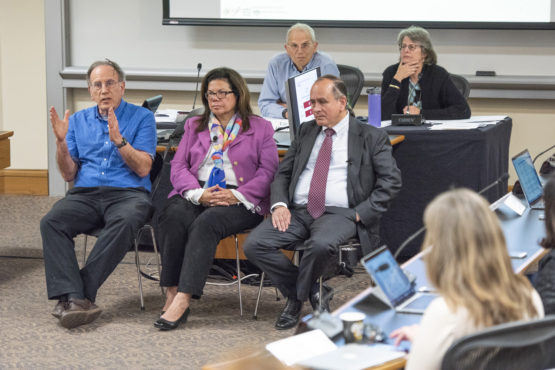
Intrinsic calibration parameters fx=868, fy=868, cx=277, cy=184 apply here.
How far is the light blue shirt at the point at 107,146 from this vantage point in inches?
168

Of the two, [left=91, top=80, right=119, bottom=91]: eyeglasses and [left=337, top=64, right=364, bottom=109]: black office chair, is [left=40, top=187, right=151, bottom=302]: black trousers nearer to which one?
[left=91, top=80, right=119, bottom=91]: eyeglasses

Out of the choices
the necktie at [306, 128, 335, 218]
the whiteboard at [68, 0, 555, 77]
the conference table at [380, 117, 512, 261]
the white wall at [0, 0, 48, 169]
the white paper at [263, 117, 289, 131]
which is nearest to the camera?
the necktie at [306, 128, 335, 218]

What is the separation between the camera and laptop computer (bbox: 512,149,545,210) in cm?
366

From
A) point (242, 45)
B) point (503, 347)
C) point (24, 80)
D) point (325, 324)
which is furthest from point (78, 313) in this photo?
point (24, 80)

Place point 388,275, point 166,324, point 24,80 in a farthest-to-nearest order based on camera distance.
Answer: point 24,80 < point 166,324 < point 388,275

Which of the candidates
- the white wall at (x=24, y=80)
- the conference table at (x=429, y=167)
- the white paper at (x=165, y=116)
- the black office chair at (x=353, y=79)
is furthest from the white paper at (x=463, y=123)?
the white wall at (x=24, y=80)

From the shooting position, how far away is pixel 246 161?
4148 millimetres

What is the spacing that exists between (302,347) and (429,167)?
2.78 meters

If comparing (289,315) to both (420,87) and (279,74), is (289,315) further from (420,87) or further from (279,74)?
(279,74)

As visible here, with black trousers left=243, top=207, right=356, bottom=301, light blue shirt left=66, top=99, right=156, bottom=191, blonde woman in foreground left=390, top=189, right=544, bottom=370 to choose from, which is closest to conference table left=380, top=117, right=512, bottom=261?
black trousers left=243, top=207, right=356, bottom=301

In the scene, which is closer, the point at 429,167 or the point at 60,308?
the point at 60,308

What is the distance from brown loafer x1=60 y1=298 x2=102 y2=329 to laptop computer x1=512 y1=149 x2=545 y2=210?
6.45 ft

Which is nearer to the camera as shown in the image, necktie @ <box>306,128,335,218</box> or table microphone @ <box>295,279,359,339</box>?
table microphone @ <box>295,279,359,339</box>

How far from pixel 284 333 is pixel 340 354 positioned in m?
1.89
